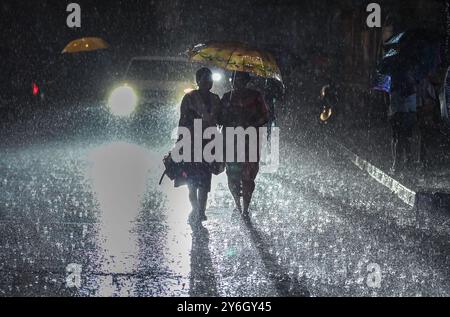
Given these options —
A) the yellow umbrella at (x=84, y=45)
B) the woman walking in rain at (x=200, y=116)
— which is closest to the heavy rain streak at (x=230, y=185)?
the woman walking in rain at (x=200, y=116)

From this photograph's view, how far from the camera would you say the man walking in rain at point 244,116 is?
30.0ft

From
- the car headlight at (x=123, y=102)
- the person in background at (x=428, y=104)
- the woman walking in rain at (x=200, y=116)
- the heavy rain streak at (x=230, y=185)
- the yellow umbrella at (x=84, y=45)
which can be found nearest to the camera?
the heavy rain streak at (x=230, y=185)

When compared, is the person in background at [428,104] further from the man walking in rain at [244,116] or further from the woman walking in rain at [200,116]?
the woman walking in rain at [200,116]

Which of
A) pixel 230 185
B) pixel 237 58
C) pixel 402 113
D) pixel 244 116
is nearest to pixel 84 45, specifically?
pixel 402 113

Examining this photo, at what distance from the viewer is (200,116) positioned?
867cm

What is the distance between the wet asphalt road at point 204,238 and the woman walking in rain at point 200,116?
418mm

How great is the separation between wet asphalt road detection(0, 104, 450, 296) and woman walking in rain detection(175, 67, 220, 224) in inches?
16.5

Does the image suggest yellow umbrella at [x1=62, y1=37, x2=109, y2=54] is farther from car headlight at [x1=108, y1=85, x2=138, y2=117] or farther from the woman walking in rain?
→ the woman walking in rain

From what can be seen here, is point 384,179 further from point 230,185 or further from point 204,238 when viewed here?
point 204,238

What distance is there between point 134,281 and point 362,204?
4.74 m

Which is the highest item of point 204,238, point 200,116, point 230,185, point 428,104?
point 428,104

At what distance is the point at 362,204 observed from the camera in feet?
33.7

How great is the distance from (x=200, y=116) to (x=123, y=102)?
7569mm
